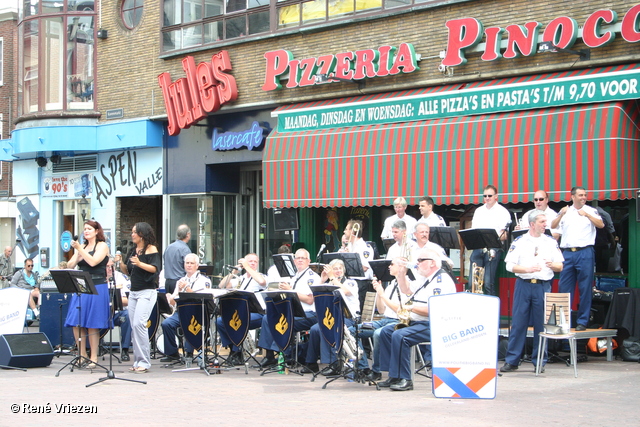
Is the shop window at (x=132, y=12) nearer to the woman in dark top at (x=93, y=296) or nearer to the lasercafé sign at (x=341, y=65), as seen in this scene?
the lasercafé sign at (x=341, y=65)

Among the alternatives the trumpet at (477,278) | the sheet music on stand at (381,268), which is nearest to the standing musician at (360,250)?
the trumpet at (477,278)

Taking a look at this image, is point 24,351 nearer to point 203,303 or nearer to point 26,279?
point 203,303

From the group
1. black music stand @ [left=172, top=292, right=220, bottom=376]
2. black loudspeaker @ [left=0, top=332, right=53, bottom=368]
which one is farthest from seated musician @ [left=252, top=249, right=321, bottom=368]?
black loudspeaker @ [left=0, top=332, right=53, bottom=368]

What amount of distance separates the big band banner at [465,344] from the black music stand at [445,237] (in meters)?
4.73

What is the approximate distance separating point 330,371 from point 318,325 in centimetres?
69

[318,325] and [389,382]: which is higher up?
[318,325]

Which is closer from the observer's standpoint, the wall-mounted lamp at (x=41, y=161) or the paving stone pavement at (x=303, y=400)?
the paving stone pavement at (x=303, y=400)

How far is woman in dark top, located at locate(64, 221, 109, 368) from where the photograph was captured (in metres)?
12.1

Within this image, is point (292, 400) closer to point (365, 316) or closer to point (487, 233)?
point (365, 316)

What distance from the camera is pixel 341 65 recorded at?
1720 cm

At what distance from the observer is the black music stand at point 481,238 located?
1195 centimetres

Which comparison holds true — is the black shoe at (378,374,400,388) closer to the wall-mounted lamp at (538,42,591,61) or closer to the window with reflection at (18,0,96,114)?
the wall-mounted lamp at (538,42,591,61)

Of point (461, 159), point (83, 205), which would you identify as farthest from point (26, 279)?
point (461, 159)

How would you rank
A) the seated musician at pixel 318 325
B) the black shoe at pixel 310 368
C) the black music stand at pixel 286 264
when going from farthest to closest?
1. the black music stand at pixel 286 264
2. the black shoe at pixel 310 368
3. the seated musician at pixel 318 325
